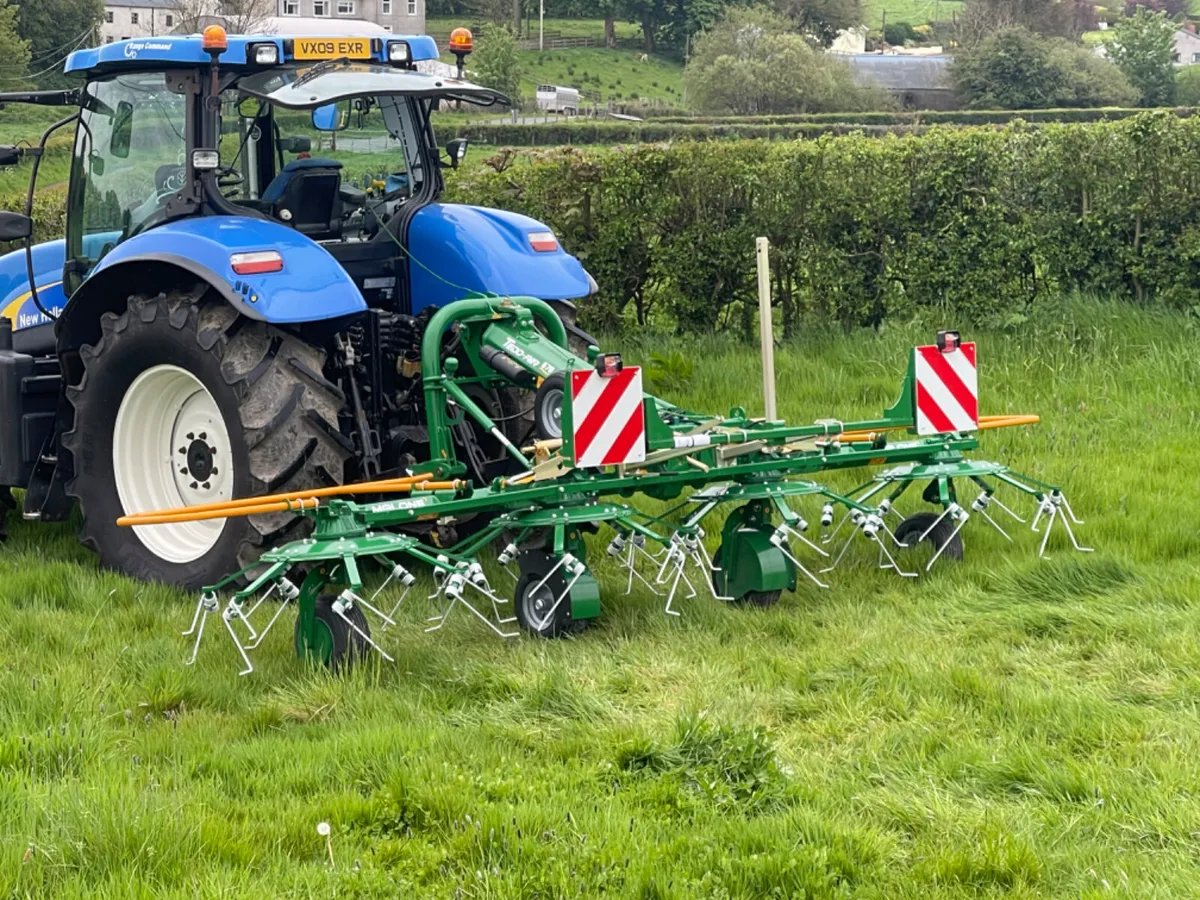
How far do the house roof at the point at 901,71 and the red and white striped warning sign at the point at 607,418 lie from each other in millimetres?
62461

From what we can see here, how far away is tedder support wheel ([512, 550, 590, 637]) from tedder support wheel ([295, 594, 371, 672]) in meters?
0.62

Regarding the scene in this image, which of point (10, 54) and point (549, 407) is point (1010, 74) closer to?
→ point (10, 54)

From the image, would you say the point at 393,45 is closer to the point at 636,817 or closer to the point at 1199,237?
the point at 636,817

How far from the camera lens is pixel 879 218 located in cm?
1043

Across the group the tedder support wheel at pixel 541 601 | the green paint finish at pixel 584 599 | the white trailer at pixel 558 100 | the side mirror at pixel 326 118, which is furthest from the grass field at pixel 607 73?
the green paint finish at pixel 584 599

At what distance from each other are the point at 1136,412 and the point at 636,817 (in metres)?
5.63

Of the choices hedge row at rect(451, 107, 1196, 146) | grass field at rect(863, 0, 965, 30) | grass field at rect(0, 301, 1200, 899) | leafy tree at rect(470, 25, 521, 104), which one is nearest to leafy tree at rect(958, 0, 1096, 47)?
hedge row at rect(451, 107, 1196, 146)

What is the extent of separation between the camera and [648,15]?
8669 centimetres

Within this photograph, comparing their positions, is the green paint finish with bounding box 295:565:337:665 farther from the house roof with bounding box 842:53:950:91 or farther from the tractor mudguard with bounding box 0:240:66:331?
the house roof with bounding box 842:53:950:91

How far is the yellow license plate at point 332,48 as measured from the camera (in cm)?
646

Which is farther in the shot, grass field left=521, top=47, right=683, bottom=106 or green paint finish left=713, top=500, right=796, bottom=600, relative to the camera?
grass field left=521, top=47, right=683, bottom=106

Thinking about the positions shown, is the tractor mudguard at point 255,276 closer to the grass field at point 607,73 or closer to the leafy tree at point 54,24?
the leafy tree at point 54,24

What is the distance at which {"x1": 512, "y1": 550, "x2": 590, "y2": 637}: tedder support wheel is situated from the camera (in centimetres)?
546

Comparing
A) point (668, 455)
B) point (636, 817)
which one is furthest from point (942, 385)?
point (636, 817)
